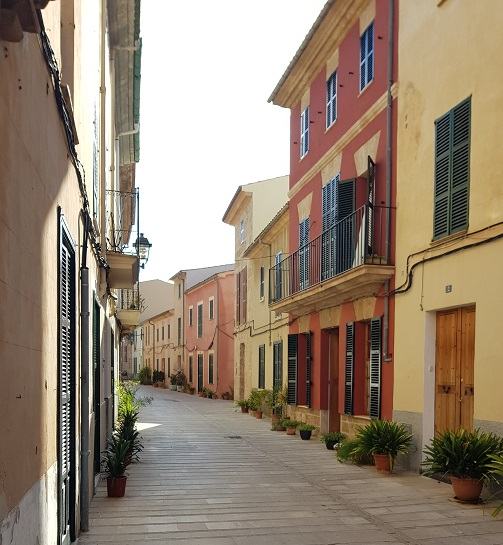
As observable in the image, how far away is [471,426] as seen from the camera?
896 cm

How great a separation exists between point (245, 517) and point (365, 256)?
5415 mm

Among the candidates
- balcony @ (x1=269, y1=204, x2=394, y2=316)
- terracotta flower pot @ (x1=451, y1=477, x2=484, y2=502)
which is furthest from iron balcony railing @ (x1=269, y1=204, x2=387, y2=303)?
terracotta flower pot @ (x1=451, y1=477, x2=484, y2=502)

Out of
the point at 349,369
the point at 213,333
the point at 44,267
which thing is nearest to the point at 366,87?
the point at 349,369

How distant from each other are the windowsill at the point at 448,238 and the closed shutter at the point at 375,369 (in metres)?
2.47

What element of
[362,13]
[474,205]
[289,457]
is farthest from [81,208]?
[362,13]

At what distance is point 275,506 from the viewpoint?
8055 millimetres

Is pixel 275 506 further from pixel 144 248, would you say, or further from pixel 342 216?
pixel 144 248

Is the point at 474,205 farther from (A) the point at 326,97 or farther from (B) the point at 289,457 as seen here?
(A) the point at 326,97

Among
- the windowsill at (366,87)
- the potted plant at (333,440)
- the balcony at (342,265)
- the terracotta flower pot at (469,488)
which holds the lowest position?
the potted plant at (333,440)

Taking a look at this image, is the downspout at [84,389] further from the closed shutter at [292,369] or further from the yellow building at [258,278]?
the yellow building at [258,278]

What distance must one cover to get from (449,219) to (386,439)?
11.7 feet

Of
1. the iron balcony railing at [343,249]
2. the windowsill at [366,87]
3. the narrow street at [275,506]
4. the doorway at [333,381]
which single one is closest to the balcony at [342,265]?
the iron balcony railing at [343,249]

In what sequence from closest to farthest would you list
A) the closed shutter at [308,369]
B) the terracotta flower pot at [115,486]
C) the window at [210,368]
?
the terracotta flower pot at [115,486]
the closed shutter at [308,369]
the window at [210,368]

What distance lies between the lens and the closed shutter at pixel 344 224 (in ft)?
41.7
